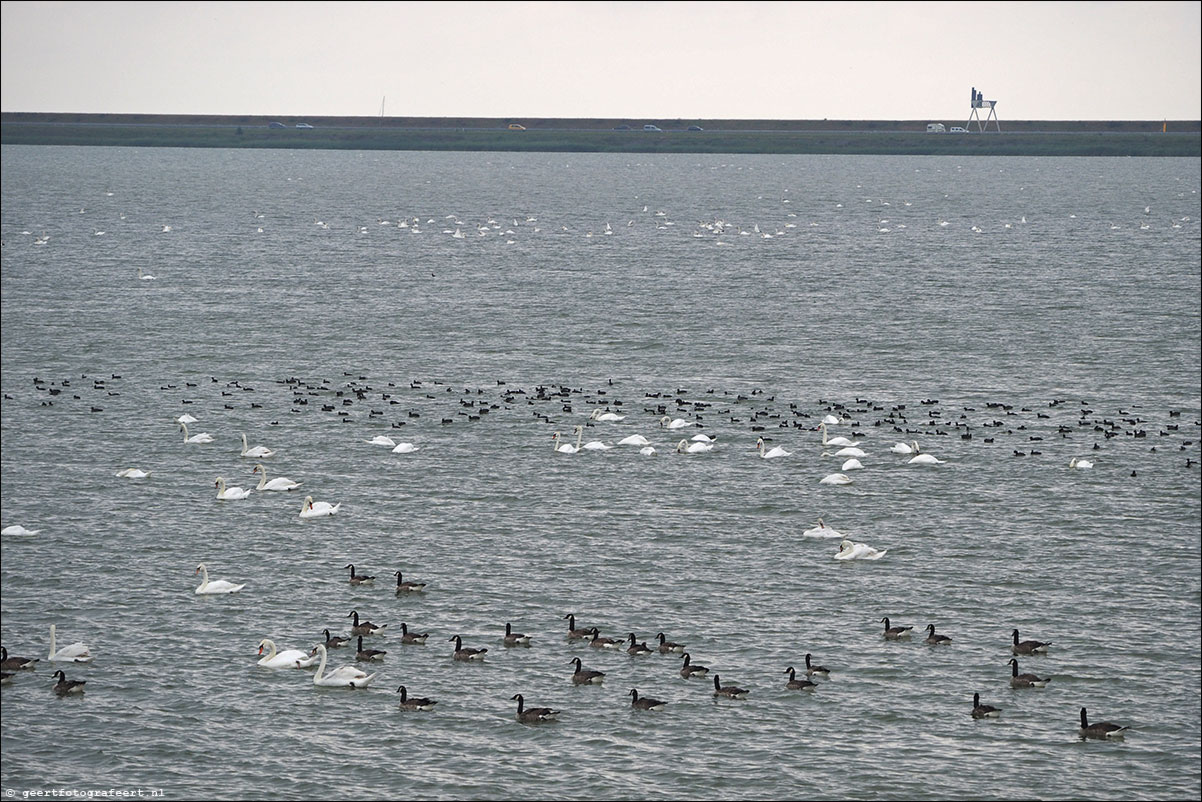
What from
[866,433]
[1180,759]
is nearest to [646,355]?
[866,433]

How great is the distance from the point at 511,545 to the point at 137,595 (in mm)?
9102

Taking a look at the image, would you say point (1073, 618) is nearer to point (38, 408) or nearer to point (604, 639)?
point (604, 639)

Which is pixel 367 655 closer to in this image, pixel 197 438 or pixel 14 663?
pixel 14 663

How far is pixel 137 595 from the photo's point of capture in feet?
116

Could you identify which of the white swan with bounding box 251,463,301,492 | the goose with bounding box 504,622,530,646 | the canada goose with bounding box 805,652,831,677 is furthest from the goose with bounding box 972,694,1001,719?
the white swan with bounding box 251,463,301,492

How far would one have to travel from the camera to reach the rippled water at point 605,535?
27531mm

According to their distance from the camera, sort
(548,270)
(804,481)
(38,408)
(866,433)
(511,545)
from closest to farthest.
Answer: (511,545) → (804,481) → (866,433) → (38,408) → (548,270)

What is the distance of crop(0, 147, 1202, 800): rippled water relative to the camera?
27.5 metres

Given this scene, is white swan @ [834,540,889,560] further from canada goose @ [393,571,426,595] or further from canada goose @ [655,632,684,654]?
canada goose @ [393,571,426,595]

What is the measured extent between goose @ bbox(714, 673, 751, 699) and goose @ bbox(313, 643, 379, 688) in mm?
6495

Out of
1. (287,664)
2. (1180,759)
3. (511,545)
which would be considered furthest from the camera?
(511,545)

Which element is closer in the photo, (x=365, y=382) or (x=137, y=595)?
(x=137, y=595)

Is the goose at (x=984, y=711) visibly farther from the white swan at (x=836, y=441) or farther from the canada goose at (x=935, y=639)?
the white swan at (x=836, y=441)

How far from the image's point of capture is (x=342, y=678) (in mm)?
30047
